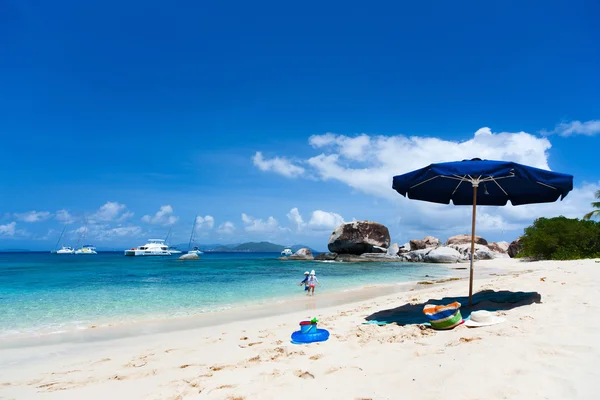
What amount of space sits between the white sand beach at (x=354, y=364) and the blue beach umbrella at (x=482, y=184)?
6.81ft

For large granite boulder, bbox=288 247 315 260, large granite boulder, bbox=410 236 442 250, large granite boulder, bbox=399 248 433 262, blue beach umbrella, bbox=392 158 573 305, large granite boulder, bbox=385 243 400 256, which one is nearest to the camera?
blue beach umbrella, bbox=392 158 573 305

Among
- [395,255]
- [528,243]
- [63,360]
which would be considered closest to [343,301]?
[63,360]

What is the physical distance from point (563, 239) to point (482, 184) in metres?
30.4

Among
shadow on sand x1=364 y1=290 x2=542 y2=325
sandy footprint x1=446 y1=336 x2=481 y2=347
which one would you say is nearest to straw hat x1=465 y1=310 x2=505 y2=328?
sandy footprint x1=446 y1=336 x2=481 y2=347

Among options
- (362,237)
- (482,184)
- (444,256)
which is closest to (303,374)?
(482,184)

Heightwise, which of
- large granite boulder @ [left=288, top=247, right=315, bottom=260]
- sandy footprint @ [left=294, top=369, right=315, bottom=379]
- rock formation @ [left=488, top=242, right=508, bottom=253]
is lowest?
large granite boulder @ [left=288, top=247, right=315, bottom=260]

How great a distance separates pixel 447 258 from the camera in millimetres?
41375

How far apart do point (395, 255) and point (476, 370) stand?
49.5m

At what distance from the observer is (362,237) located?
173 feet

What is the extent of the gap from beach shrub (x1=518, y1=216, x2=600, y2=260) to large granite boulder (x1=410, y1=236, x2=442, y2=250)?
18789 mm

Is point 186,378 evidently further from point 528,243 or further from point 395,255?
point 395,255

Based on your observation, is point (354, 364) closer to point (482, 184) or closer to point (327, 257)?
point (482, 184)

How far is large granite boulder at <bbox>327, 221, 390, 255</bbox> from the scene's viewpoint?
52878 mm

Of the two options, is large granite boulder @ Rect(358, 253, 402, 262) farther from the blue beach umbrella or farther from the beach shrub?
the blue beach umbrella
